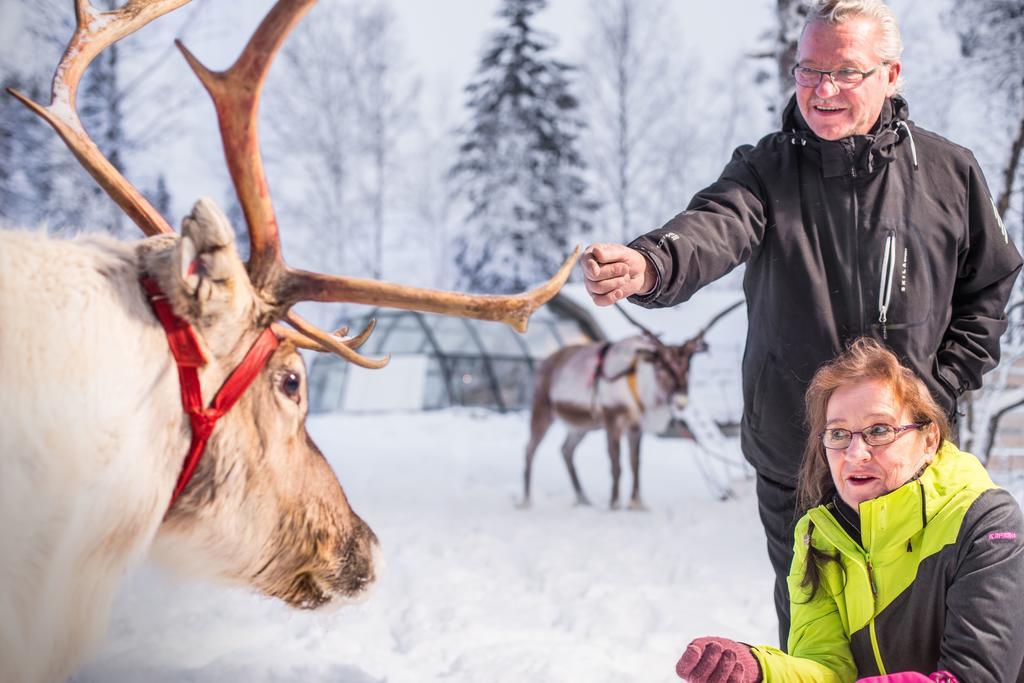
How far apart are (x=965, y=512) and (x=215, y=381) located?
1.40 meters

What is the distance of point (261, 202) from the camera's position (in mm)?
1509

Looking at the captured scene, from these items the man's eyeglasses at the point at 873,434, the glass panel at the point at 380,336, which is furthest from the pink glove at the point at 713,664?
the glass panel at the point at 380,336

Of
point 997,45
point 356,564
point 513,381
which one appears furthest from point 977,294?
point 513,381

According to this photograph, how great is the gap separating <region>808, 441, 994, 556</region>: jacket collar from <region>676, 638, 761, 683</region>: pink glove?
351 millimetres

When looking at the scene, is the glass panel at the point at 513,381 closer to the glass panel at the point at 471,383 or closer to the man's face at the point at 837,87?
the glass panel at the point at 471,383

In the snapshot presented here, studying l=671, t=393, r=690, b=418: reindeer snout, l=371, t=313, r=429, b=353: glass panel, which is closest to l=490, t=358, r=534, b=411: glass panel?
l=371, t=313, r=429, b=353: glass panel

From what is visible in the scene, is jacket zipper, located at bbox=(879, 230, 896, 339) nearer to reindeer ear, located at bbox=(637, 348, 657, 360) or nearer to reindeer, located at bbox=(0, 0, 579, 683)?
reindeer, located at bbox=(0, 0, 579, 683)

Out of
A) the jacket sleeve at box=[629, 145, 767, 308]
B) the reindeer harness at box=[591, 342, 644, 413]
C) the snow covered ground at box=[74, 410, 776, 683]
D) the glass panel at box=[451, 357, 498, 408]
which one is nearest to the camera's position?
the jacket sleeve at box=[629, 145, 767, 308]

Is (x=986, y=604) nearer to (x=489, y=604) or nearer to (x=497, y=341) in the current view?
(x=489, y=604)

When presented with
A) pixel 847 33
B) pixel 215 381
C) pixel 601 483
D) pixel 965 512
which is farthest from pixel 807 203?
pixel 601 483

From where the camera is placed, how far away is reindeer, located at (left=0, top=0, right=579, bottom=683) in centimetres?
124

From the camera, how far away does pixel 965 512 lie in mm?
1477

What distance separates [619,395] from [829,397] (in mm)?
5032

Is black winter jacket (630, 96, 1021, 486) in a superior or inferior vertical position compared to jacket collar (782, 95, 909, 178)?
inferior
